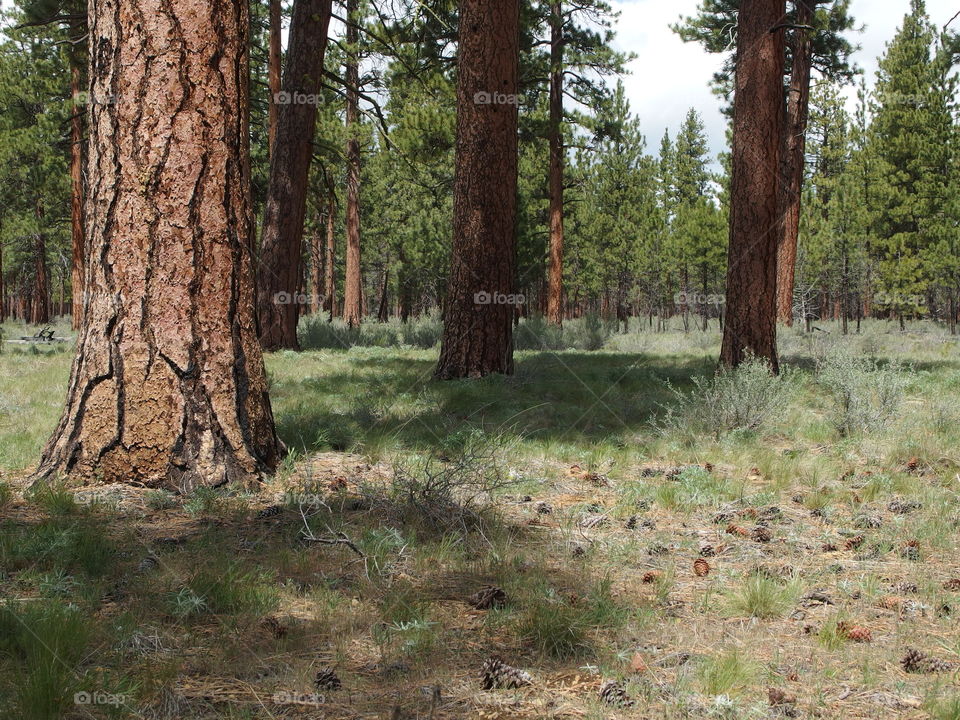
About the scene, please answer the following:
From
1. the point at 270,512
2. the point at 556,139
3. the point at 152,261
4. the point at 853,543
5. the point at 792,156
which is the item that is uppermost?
the point at 556,139

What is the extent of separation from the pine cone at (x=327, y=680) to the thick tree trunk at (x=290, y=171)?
34.9ft

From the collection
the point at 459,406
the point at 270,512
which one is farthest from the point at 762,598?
the point at 459,406

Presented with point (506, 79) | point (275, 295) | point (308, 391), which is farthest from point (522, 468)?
point (275, 295)

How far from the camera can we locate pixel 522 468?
4816 millimetres

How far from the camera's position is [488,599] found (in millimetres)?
2621

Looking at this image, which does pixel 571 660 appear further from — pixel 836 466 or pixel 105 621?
pixel 836 466

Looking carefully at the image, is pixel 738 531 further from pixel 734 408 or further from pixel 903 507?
pixel 734 408

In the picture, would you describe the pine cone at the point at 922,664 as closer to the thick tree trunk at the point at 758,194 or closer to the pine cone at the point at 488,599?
the pine cone at the point at 488,599

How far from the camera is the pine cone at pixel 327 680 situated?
2.03 meters

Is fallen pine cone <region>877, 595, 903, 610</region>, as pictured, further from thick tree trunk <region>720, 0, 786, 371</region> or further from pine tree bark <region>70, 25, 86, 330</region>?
pine tree bark <region>70, 25, 86, 330</region>

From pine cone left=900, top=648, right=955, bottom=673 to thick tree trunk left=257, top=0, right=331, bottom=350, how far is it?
11196mm

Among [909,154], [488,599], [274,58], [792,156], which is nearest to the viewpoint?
[488,599]

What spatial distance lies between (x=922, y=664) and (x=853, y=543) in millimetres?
1322

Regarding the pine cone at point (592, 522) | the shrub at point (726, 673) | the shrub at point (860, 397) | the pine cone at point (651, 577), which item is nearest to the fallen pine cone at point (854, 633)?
the shrub at point (726, 673)
